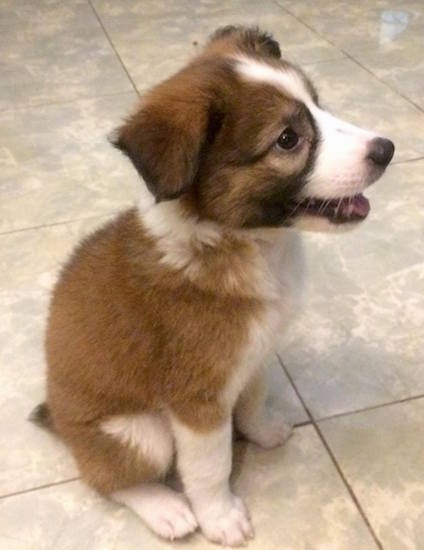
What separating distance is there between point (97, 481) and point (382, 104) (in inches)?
69.7

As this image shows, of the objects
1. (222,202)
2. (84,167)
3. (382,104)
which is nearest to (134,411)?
(222,202)

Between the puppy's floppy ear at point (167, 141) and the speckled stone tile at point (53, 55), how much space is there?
186 centimetres

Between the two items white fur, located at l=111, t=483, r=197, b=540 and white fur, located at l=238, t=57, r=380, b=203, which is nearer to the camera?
white fur, located at l=238, t=57, r=380, b=203

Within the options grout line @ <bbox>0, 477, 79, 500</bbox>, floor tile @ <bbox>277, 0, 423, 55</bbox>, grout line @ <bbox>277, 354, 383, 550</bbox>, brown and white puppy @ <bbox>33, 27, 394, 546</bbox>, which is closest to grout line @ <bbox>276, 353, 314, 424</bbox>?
grout line @ <bbox>277, 354, 383, 550</bbox>

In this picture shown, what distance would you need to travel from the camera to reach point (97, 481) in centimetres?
131

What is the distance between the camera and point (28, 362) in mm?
1667

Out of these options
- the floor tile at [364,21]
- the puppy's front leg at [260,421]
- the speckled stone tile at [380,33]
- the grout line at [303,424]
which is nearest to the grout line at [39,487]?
the puppy's front leg at [260,421]

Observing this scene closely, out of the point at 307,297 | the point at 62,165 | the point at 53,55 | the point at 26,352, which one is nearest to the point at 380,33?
the point at 53,55

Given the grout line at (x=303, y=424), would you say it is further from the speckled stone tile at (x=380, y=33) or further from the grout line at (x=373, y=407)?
the speckled stone tile at (x=380, y=33)

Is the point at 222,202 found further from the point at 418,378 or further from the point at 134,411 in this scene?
the point at 418,378

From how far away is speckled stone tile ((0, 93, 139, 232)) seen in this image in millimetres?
2152

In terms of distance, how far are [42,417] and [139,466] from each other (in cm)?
28

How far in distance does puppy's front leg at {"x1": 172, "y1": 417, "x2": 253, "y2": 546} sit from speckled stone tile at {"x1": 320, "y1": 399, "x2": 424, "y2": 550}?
9.1 inches

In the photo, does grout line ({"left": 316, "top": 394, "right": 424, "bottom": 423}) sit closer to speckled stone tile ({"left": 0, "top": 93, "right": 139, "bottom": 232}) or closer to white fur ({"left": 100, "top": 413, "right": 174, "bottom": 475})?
white fur ({"left": 100, "top": 413, "right": 174, "bottom": 475})
